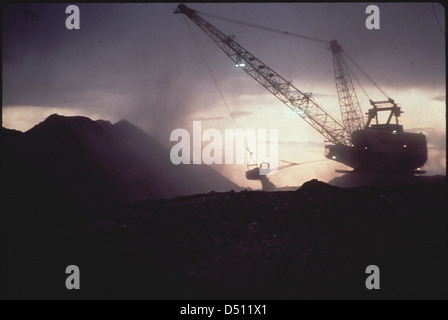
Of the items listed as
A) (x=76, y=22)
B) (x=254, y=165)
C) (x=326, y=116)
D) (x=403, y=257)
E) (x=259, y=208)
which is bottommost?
(x=403, y=257)

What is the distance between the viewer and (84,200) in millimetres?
11883

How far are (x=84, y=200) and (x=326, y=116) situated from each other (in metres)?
17.2

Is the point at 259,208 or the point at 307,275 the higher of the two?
the point at 259,208

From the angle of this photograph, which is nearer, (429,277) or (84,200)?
(429,277)

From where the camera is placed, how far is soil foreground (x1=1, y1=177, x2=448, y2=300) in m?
4.81

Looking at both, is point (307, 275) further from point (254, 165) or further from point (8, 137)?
point (254, 165)

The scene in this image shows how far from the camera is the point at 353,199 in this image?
25.3ft

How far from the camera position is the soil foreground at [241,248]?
481 centimetres

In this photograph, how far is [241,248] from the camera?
5.91 meters
